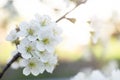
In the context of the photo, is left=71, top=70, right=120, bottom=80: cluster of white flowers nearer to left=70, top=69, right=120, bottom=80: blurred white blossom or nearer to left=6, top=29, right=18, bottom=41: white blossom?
left=70, top=69, right=120, bottom=80: blurred white blossom

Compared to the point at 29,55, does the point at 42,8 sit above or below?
below

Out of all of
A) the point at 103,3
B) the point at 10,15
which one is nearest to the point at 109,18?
the point at 103,3

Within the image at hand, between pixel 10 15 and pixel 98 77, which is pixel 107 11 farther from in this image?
pixel 98 77

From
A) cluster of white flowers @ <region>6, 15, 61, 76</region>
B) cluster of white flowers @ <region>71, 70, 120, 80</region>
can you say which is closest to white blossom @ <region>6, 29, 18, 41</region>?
cluster of white flowers @ <region>6, 15, 61, 76</region>

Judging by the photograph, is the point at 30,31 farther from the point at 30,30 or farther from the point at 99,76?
the point at 99,76

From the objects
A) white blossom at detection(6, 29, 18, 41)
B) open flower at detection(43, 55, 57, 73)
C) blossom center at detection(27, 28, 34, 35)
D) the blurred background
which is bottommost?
the blurred background

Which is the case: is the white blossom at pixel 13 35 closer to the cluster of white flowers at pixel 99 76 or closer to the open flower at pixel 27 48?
the open flower at pixel 27 48

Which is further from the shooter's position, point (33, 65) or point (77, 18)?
point (77, 18)

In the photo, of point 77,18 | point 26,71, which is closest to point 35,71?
point 26,71
